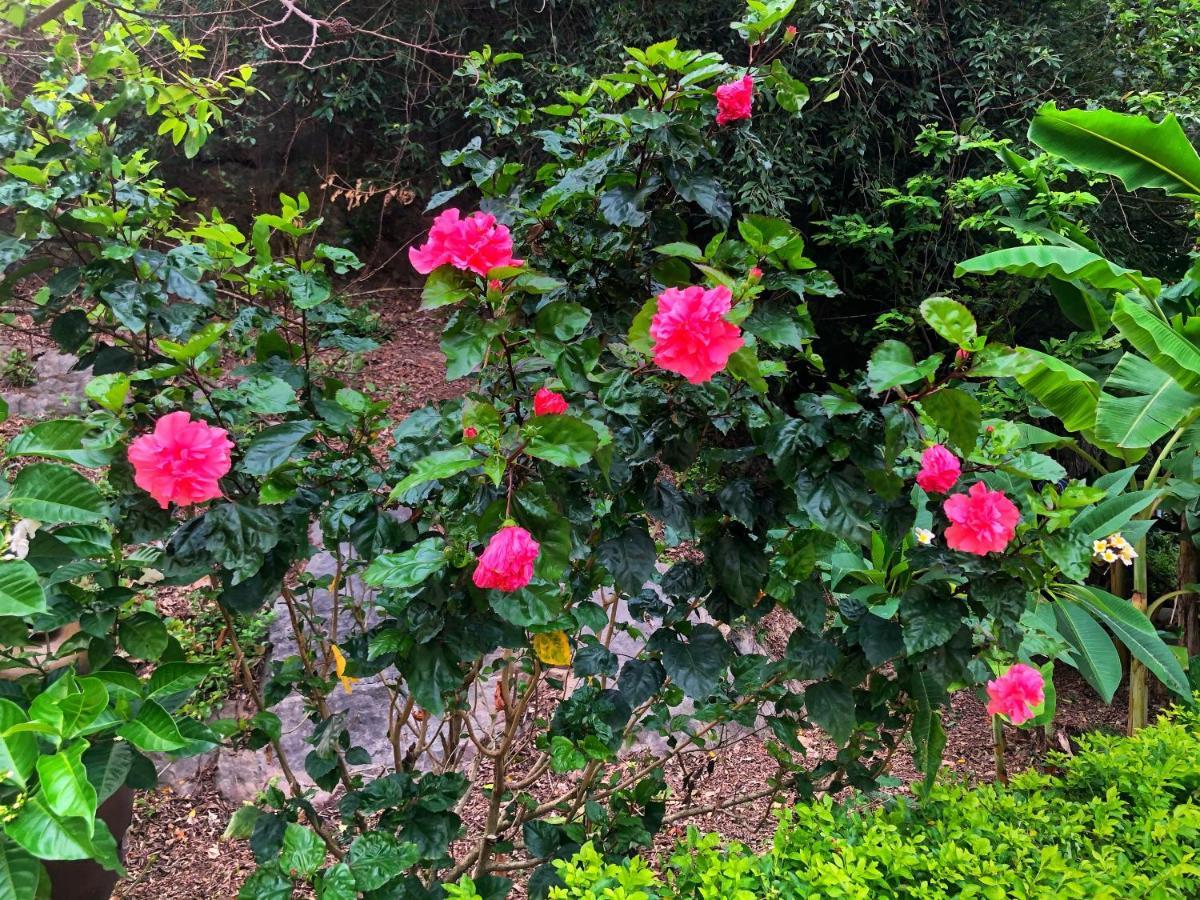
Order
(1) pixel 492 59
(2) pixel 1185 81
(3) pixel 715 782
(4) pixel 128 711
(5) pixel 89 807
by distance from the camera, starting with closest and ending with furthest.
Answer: (5) pixel 89 807 < (4) pixel 128 711 < (1) pixel 492 59 < (3) pixel 715 782 < (2) pixel 1185 81

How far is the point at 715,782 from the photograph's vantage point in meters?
2.69

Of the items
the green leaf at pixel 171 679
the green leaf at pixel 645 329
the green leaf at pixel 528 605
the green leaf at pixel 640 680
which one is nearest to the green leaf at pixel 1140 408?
the green leaf at pixel 640 680

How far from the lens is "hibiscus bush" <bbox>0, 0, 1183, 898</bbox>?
99cm

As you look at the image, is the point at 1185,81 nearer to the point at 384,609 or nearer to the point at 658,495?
the point at 658,495

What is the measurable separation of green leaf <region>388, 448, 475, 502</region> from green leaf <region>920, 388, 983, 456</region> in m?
0.64

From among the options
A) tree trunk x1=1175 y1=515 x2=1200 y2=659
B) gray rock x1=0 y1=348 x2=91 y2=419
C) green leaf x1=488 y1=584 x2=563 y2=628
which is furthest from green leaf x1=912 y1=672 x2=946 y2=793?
gray rock x1=0 y1=348 x2=91 y2=419

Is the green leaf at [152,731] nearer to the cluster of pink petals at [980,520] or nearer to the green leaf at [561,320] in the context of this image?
the green leaf at [561,320]

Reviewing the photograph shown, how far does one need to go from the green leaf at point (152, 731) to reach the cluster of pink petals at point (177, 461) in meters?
0.30

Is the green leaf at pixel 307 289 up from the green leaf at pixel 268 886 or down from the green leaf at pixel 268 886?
up

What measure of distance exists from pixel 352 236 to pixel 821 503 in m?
5.09

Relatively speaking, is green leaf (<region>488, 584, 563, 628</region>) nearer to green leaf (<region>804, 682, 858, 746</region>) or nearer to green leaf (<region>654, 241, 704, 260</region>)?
green leaf (<region>654, 241, 704, 260</region>)

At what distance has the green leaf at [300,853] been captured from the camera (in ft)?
3.82

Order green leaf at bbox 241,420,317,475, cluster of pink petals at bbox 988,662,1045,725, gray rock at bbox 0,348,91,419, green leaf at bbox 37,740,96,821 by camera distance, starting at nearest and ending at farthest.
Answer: green leaf at bbox 37,740,96,821, green leaf at bbox 241,420,317,475, cluster of pink petals at bbox 988,662,1045,725, gray rock at bbox 0,348,91,419

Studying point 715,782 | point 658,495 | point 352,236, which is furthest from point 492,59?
point 352,236
